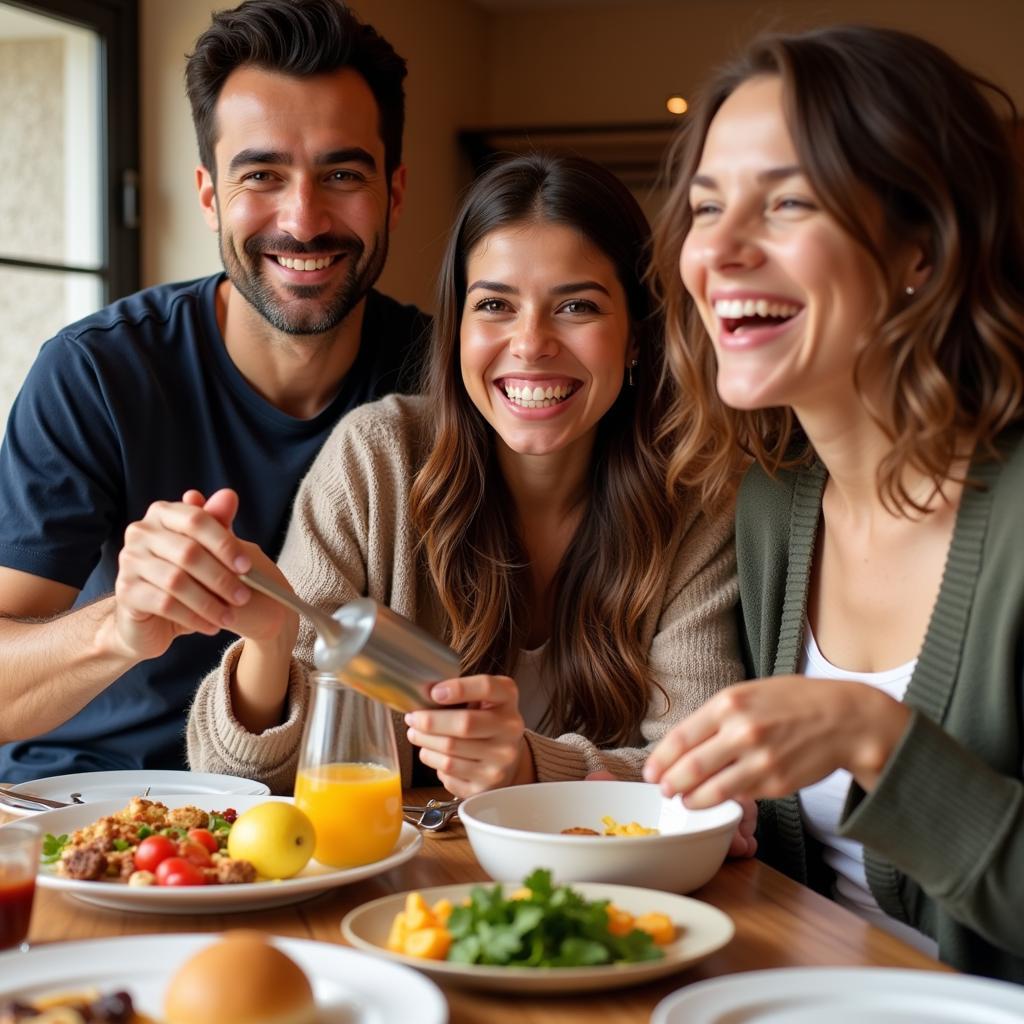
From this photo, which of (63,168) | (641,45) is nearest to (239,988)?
(63,168)

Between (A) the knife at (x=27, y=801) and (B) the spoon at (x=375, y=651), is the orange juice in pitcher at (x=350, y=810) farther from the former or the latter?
(A) the knife at (x=27, y=801)

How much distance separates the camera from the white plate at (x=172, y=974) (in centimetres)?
95

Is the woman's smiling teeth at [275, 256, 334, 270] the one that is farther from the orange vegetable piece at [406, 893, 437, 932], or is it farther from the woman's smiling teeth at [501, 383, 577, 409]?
the orange vegetable piece at [406, 893, 437, 932]

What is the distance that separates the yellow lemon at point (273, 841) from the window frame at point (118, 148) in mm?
2950

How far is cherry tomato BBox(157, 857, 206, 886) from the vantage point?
1199mm

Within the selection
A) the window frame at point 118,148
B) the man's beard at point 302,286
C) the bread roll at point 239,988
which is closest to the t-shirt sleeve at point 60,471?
the man's beard at point 302,286

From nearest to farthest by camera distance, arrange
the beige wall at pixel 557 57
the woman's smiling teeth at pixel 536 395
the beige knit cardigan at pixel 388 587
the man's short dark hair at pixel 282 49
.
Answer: the beige knit cardigan at pixel 388 587 < the woman's smiling teeth at pixel 536 395 < the man's short dark hair at pixel 282 49 < the beige wall at pixel 557 57

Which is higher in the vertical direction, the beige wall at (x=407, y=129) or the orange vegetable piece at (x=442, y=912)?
the beige wall at (x=407, y=129)

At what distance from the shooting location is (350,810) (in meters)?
1.31

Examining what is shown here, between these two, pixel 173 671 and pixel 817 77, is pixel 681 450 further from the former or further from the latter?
pixel 173 671

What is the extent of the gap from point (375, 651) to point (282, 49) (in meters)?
1.45

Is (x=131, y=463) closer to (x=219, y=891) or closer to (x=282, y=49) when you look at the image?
(x=282, y=49)

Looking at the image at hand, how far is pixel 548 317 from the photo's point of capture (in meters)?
2.00

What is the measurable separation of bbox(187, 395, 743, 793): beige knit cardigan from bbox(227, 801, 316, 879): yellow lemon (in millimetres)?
454
